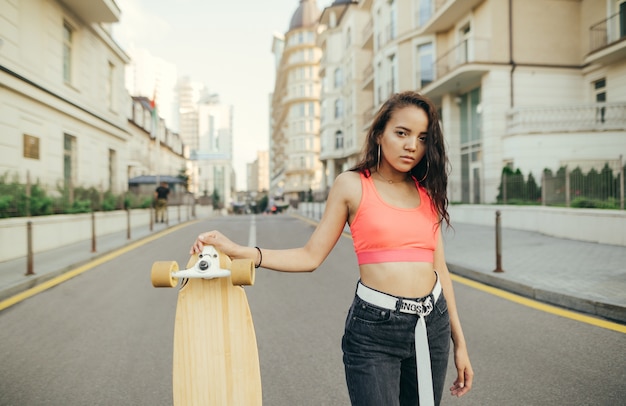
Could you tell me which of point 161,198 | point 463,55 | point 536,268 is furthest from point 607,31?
point 161,198

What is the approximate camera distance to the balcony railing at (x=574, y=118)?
19188mm

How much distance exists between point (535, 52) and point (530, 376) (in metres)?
21.6

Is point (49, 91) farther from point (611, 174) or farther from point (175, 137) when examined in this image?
point (175, 137)

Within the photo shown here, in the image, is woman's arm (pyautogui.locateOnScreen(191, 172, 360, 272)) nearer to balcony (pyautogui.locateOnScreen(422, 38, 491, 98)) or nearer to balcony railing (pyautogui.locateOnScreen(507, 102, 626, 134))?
balcony railing (pyautogui.locateOnScreen(507, 102, 626, 134))

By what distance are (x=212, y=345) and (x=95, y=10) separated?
848 inches

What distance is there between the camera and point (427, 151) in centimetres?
205

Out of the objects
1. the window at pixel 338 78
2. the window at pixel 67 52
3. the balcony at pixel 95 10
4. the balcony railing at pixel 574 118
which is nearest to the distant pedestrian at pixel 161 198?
the window at pixel 67 52

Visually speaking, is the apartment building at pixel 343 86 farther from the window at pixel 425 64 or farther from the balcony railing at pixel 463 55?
the balcony railing at pixel 463 55

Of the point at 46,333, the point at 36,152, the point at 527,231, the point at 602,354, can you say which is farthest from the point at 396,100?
the point at 36,152

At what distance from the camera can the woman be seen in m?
1.82

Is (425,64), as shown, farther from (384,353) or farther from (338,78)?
(384,353)

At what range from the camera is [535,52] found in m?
22.2

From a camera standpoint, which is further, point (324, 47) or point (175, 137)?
point (175, 137)

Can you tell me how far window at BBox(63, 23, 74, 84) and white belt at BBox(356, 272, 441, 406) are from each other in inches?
810
